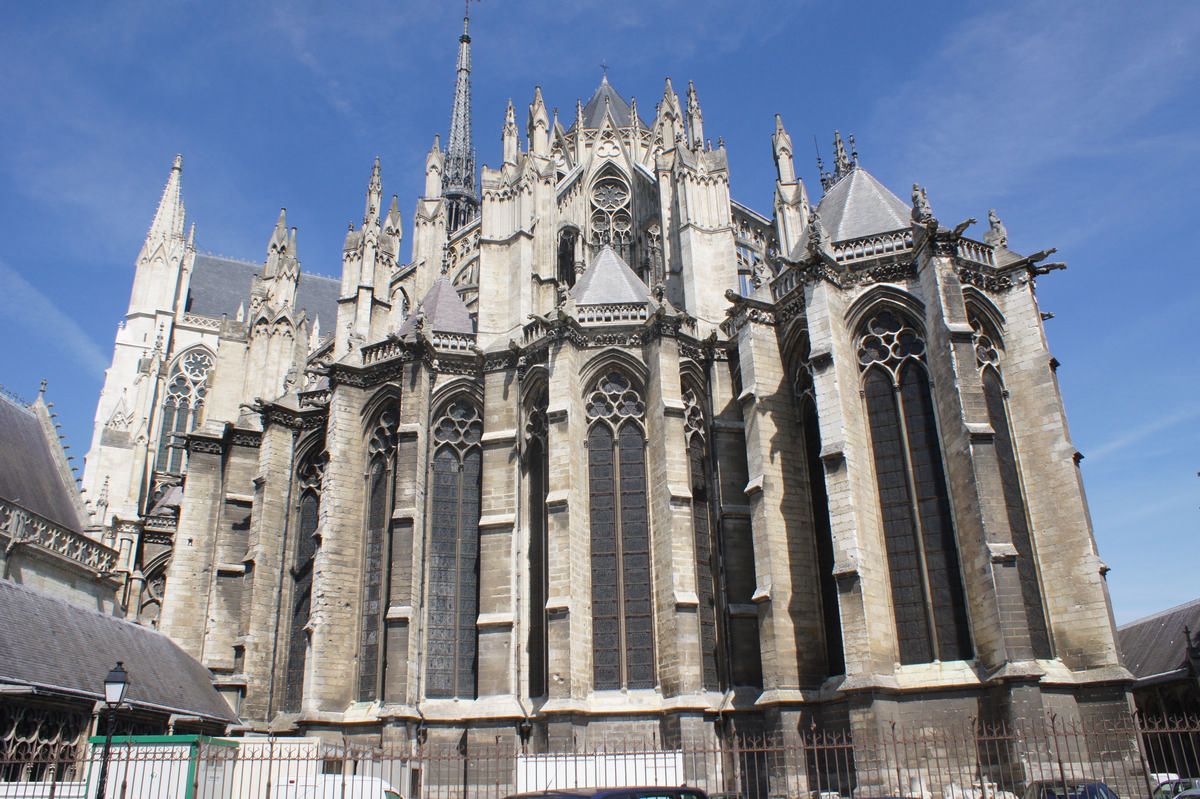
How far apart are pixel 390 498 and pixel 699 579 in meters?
8.04

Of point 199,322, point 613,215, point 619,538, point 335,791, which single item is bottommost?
point 335,791

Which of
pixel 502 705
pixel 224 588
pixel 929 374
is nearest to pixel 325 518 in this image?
pixel 224 588

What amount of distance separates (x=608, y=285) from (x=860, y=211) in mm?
6563

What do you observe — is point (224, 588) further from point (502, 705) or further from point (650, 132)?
point (650, 132)

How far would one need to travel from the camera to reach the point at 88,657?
16.3 metres

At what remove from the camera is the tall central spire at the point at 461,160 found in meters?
50.0

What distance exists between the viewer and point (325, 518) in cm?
2141

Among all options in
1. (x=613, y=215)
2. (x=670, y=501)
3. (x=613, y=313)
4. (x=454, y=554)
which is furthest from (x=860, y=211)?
(x=454, y=554)

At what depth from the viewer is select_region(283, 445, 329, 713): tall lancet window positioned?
22.2 meters

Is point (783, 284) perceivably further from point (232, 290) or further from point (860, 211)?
point (232, 290)

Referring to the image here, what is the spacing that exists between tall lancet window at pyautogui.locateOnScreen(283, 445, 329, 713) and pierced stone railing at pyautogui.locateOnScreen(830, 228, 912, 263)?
13.6 m

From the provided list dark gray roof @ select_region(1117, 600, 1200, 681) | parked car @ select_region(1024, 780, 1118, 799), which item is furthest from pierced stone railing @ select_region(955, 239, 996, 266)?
dark gray roof @ select_region(1117, 600, 1200, 681)

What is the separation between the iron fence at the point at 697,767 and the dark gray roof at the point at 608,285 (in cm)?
1084

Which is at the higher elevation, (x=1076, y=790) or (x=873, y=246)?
(x=873, y=246)
